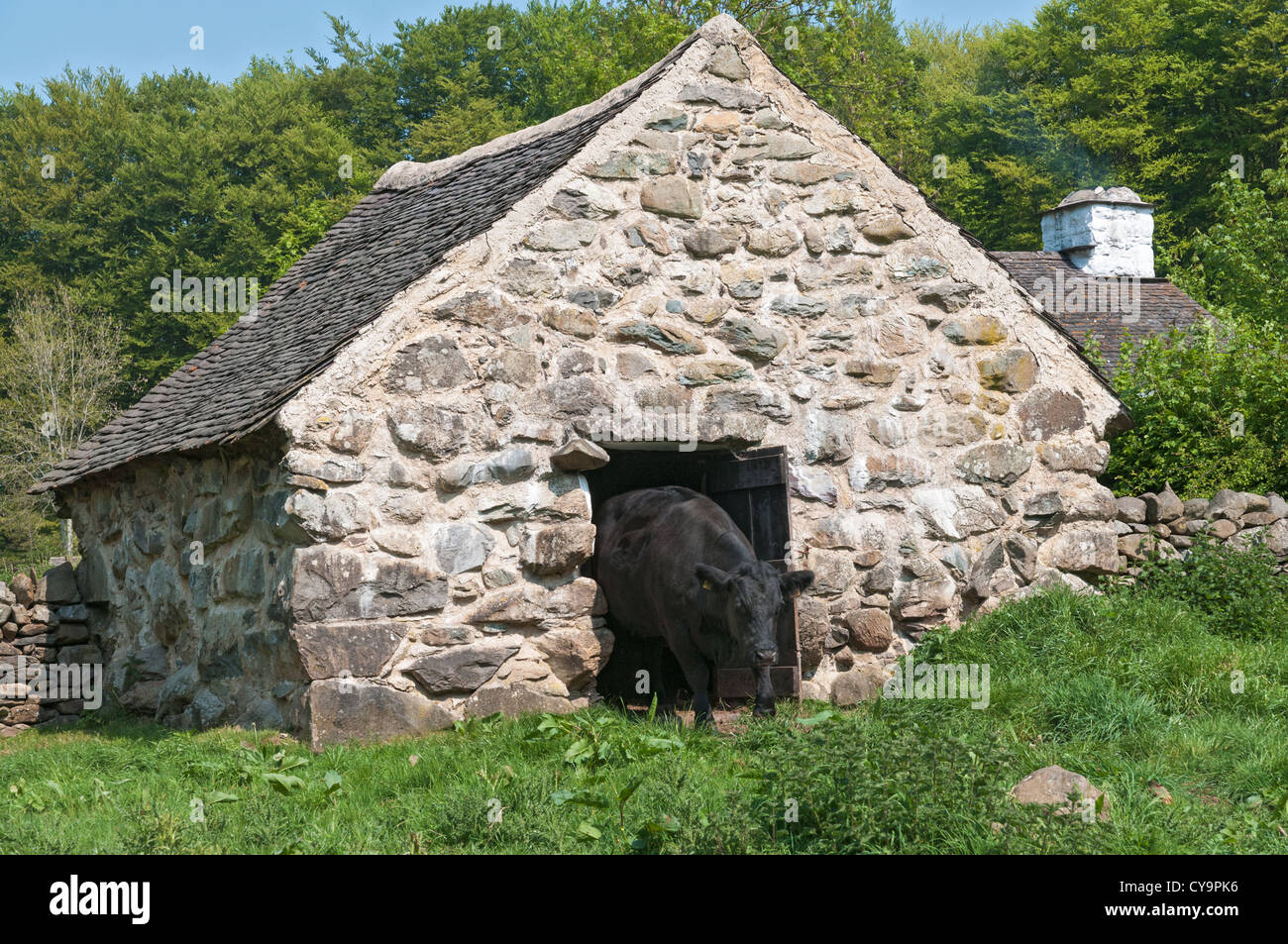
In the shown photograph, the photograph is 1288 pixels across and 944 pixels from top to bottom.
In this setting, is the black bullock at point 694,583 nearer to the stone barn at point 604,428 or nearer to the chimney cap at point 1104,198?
the stone barn at point 604,428

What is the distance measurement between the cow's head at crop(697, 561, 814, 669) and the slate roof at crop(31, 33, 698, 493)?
2787 mm

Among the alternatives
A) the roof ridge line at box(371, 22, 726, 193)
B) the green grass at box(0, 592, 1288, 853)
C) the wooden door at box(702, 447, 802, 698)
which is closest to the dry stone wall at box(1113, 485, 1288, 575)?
the green grass at box(0, 592, 1288, 853)

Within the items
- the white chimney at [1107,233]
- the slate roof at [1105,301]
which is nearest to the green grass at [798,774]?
the slate roof at [1105,301]

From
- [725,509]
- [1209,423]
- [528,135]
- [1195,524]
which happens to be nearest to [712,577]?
[725,509]

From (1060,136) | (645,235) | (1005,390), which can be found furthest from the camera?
(1060,136)

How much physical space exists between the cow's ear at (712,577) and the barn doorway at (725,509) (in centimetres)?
55

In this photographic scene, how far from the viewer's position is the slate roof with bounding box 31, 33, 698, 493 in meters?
8.44

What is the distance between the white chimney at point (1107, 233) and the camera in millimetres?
22516

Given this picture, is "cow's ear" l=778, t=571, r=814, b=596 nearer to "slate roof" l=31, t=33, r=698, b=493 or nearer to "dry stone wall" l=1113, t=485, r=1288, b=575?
"slate roof" l=31, t=33, r=698, b=493

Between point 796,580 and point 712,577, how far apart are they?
1.84 ft

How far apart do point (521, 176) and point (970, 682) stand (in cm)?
476
